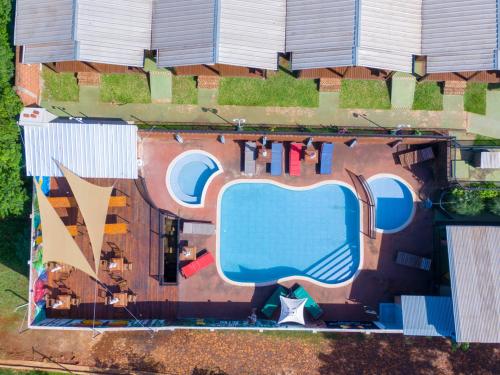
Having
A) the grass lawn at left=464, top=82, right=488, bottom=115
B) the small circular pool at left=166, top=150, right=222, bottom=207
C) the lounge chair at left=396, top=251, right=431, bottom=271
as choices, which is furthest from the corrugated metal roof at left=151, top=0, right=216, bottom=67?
the lounge chair at left=396, top=251, right=431, bottom=271

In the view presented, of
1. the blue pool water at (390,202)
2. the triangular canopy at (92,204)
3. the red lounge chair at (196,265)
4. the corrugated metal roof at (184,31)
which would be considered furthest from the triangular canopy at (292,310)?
the corrugated metal roof at (184,31)

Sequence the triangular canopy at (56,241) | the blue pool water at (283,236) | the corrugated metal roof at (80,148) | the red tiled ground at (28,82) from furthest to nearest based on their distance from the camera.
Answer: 1. the blue pool water at (283,236)
2. the red tiled ground at (28,82)
3. the corrugated metal roof at (80,148)
4. the triangular canopy at (56,241)

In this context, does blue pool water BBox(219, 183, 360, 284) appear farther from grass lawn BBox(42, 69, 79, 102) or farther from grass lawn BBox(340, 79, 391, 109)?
grass lawn BBox(42, 69, 79, 102)

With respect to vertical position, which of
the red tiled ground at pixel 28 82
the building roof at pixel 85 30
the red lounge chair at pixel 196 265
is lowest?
the red lounge chair at pixel 196 265

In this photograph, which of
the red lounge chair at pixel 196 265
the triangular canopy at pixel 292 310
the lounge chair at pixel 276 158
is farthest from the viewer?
the lounge chair at pixel 276 158

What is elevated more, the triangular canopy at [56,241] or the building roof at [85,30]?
the building roof at [85,30]

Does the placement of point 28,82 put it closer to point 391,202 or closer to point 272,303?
point 272,303

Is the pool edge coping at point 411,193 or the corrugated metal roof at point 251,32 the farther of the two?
the pool edge coping at point 411,193

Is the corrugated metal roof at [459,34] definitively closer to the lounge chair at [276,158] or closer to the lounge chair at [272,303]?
the lounge chair at [276,158]
